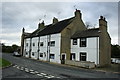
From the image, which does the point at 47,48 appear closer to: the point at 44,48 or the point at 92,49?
the point at 44,48

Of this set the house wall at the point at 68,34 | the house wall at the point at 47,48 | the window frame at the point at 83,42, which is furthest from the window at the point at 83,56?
the house wall at the point at 47,48

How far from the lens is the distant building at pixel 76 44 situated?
28.1 m

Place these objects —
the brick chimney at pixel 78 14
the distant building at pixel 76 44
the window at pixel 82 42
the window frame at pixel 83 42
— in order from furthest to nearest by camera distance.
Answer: the brick chimney at pixel 78 14
the window at pixel 82 42
the window frame at pixel 83 42
the distant building at pixel 76 44

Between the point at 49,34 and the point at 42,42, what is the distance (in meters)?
4.20

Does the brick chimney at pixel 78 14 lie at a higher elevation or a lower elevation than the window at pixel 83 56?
higher

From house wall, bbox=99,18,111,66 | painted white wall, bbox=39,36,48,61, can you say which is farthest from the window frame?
painted white wall, bbox=39,36,48,61

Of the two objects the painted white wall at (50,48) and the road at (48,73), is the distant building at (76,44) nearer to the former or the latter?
the painted white wall at (50,48)

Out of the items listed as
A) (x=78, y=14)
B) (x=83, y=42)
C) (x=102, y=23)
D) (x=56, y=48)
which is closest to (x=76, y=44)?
(x=83, y=42)

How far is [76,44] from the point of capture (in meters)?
32.3

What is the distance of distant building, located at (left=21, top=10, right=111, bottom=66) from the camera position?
28.1m

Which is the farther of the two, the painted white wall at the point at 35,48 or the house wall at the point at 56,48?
the painted white wall at the point at 35,48

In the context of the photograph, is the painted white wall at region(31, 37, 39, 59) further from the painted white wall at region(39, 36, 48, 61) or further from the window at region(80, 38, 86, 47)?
the window at region(80, 38, 86, 47)

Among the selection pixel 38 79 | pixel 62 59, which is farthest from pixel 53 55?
pixel 38 79

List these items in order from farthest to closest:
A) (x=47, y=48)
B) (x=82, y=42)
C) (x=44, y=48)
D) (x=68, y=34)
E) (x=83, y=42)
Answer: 1. (x=44, y=48)
2. (x=47, y=48)
3. (x=68, y=34)
4. (x=82, y=42)
5. (x=83, y=42)
